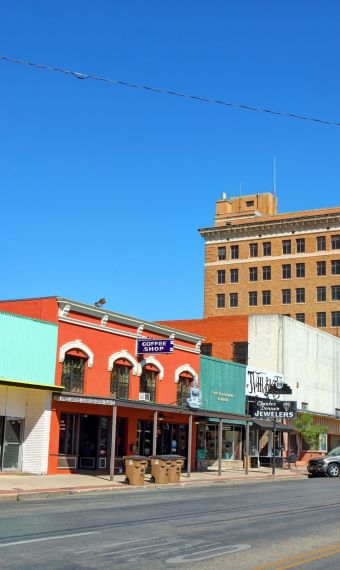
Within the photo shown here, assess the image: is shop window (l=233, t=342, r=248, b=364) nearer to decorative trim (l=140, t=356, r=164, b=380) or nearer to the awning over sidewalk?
the awning over sidewalk

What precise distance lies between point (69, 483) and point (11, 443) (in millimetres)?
3779

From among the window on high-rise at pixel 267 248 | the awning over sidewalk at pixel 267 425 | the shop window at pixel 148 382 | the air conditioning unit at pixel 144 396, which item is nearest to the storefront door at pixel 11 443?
the air conditioning unit at pixel 144 396

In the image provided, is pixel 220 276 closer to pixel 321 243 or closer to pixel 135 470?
pixel 321 243

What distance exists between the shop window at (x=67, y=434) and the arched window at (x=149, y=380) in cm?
471

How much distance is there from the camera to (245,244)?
91312 mm

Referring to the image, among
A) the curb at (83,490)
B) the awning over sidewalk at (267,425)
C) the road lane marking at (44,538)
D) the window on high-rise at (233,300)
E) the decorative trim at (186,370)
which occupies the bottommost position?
the curb at (83,490)

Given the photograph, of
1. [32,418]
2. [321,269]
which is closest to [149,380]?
[32,418]

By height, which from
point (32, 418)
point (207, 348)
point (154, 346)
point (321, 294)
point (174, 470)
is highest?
point (321, 294)

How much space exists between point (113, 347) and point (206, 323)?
65.9 feet

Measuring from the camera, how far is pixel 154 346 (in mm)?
32094

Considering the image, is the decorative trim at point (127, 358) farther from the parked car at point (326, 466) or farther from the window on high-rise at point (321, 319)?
the window on high-rise at point (321, 319)

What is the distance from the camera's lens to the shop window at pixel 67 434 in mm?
28500

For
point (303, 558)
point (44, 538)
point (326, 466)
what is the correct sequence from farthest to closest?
point (326, 466), point (44, 538), point (303, 558)

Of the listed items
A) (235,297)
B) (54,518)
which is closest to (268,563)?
(54,518)
